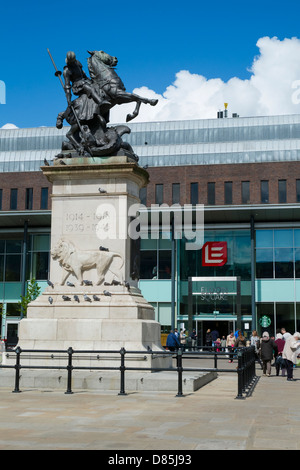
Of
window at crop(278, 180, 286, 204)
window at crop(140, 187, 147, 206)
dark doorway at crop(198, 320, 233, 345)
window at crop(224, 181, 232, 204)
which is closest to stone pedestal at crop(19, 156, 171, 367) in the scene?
dark doorway at crop(198, 320, 233, 345)

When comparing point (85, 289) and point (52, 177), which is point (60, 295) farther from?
point (52, 177)

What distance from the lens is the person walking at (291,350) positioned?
64.5 feet

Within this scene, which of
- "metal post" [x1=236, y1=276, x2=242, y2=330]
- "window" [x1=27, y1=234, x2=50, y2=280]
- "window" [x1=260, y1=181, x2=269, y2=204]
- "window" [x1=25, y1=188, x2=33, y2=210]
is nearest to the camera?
"metal post" [x1=236, y1=276, x2=242, y2=330]

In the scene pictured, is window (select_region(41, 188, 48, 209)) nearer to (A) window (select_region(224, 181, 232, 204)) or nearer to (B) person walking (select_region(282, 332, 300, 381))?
(A) window (select_region(224, 181, 232, 204))

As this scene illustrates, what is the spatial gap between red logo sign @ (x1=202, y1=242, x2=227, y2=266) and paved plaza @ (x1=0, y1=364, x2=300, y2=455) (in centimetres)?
3600

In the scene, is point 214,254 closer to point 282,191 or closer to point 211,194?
point 211,194

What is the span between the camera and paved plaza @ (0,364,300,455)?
7516 millimetres

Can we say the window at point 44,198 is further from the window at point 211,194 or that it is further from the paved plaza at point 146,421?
the paved plaza at point 146,421

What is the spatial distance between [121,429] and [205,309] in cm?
4128

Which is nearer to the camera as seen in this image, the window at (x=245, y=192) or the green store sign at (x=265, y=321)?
the green store sign at (x=265, y=321)

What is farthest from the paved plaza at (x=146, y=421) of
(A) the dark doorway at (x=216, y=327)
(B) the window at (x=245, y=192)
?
(B) the window at (x=245, y=192)

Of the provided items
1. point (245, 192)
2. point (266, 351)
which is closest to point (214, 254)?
point (245, 192)

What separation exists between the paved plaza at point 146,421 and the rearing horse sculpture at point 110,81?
8444 millimetres

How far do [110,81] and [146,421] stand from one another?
11.3 metres
